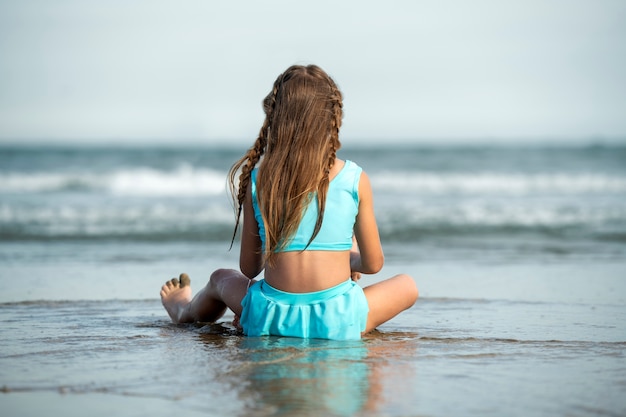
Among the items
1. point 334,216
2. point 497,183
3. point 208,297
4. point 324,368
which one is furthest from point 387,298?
point 497,183

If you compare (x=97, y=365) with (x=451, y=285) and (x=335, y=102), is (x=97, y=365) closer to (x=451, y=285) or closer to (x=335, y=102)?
(x=335, y=102)

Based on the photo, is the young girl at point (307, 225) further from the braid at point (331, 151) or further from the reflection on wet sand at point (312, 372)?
the reflection on wet sand at point (312, 372)

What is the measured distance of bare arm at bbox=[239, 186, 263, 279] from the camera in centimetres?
370

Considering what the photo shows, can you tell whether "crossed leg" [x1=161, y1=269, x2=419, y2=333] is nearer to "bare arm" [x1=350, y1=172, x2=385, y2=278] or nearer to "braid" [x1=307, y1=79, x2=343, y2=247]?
"bare arm" [x1=350, y1=172, x2=385, y2=278]

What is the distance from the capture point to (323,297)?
363 centimetres

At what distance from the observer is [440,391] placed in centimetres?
279

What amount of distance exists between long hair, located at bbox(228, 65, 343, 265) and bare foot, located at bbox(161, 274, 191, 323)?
3.64ft

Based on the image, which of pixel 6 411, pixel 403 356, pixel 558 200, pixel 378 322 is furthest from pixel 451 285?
pixel 558 200

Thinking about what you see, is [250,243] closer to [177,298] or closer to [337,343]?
[337,343]

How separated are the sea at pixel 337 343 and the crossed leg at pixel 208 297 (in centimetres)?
12

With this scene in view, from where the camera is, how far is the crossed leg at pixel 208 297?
402cm

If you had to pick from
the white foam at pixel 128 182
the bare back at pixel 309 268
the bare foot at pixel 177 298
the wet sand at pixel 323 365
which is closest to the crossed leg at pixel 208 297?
the bare foot at pixel 177 298

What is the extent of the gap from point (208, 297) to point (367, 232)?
3.51ft

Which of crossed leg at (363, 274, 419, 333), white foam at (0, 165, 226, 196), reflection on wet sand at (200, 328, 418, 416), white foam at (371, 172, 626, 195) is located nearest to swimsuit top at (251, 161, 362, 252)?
crossed leg at (363, 274, 419, 333)
